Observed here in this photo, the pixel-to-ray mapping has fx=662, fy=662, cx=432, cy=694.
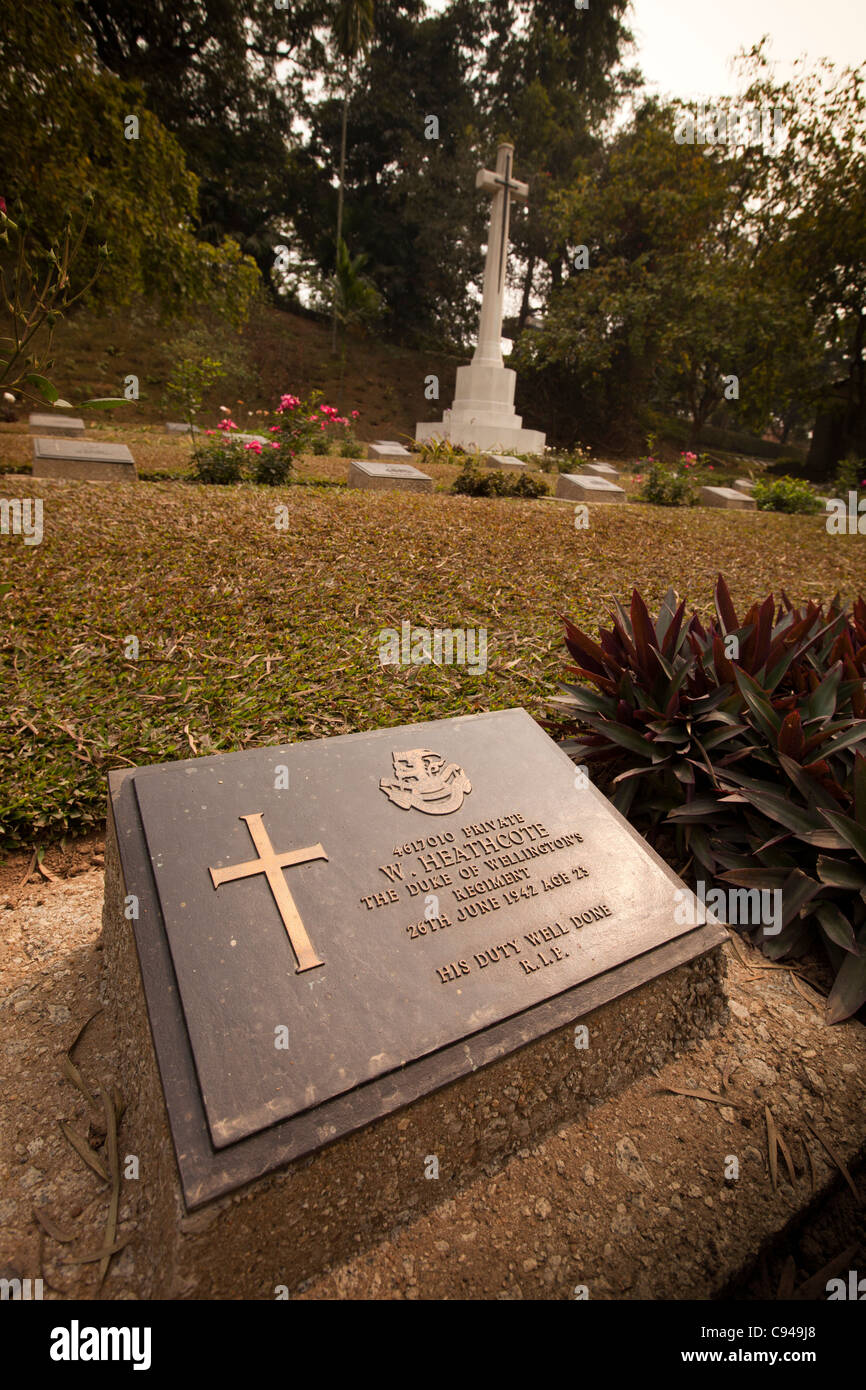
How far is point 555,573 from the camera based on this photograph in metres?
5.32

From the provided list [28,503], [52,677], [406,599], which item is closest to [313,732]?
[52,677]

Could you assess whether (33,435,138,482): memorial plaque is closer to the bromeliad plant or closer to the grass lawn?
the grass lawn

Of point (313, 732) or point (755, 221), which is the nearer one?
point (313, 732)

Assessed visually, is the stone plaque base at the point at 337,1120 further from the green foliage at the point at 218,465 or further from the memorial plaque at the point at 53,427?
the memorial plaque at the point at 53,427

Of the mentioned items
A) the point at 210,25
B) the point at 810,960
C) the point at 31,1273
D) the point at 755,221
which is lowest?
the point at 31,1273

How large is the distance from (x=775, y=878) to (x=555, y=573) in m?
3.48

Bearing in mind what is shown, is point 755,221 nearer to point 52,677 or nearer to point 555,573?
point 555,573

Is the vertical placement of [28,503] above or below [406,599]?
above

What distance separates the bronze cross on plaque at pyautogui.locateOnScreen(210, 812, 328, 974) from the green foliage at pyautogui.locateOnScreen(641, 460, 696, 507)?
1064 cm

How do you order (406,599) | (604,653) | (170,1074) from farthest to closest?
(406,599)
(604,653)
(170,1074)

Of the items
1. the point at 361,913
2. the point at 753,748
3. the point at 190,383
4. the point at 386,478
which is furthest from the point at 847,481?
the point at 361,913

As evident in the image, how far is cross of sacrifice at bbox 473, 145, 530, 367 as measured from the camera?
14.4 meters

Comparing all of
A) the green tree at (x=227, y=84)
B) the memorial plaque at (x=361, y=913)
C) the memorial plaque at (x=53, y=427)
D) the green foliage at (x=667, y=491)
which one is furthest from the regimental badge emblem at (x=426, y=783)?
the green tree at (x=227, y=84)

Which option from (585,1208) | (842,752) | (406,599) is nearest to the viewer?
(585,1208)
